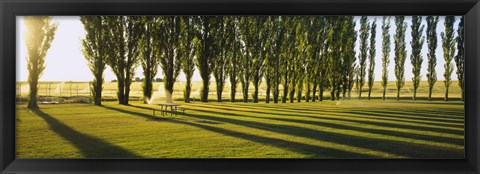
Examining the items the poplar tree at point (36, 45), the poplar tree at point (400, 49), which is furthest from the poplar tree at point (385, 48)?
the poplar tree at point (36, 45)

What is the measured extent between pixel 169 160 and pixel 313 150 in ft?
6.59

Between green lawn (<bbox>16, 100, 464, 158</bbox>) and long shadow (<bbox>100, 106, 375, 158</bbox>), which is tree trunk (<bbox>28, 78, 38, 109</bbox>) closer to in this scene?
green lawn (<bbox>16, 100, 464, 158</bbox>)

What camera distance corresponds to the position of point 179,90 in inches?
285

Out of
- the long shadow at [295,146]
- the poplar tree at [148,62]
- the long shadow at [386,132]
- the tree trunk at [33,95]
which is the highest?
the poplar tree at [148,62]

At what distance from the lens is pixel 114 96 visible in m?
7.36

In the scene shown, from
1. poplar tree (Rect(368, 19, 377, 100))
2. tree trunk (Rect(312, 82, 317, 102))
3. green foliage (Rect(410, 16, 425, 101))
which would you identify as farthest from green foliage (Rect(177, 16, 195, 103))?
green foliage (Rect(410, 16, 425, 101))

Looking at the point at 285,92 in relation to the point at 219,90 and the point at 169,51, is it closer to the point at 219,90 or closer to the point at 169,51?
the point at 219,90

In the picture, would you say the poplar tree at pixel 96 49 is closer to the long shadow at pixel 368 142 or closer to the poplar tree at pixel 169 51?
the poplar tree at pixel 169 51

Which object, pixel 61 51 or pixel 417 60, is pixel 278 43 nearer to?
pixel 417 60

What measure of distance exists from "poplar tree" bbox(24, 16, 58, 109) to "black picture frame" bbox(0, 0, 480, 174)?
1945 mm
